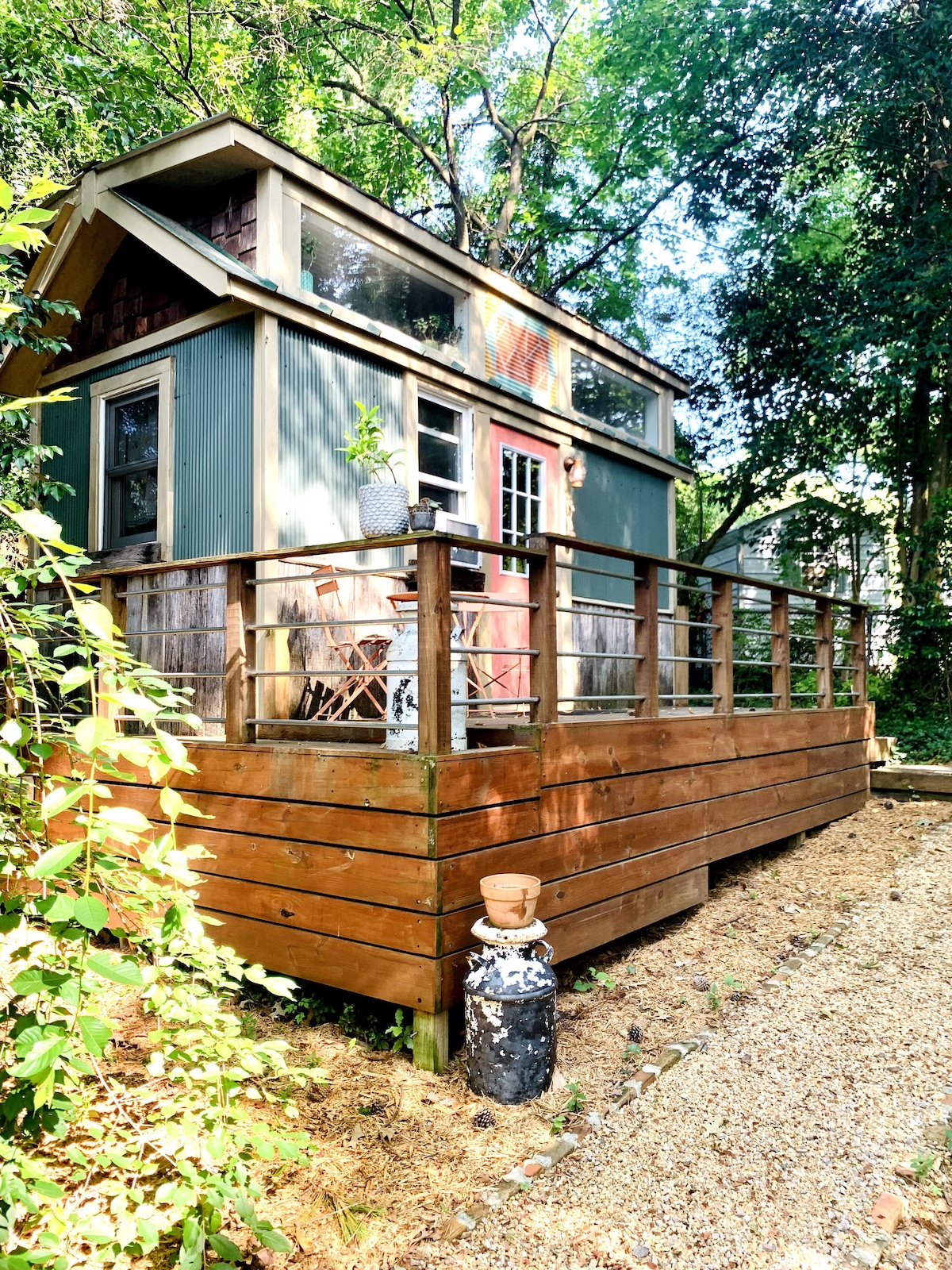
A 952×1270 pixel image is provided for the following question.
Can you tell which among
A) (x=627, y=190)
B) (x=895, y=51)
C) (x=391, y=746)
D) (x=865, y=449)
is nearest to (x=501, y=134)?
(x=627, y=190)

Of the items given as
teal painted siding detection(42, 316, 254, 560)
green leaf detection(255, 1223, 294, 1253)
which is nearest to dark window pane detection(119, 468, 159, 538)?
teal painted siding detection(42, 316, 254, 560)

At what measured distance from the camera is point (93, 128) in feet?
32.1

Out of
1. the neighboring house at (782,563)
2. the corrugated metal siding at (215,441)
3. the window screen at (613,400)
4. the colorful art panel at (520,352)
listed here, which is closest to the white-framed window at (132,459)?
the corrugated metal siding at (215,441)

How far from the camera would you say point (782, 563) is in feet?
50.3

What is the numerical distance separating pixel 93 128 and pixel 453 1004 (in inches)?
409

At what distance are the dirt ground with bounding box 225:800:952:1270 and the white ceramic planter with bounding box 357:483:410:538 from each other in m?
2.61

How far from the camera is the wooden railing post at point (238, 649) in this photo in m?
4.18

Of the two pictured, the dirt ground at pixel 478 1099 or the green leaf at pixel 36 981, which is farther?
the dirt ground at pixel 478 1099

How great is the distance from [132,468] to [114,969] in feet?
18.5

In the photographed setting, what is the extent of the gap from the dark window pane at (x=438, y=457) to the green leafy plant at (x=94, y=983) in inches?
183

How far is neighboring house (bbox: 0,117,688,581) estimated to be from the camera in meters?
5.54

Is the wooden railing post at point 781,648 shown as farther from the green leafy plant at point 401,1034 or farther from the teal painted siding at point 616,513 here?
the green leafy plant at point 401,1034

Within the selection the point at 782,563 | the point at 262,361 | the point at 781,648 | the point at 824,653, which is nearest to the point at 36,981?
the point at 262,361

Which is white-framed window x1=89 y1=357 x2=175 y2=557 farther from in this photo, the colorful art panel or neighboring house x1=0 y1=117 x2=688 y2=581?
the colorful art panel
